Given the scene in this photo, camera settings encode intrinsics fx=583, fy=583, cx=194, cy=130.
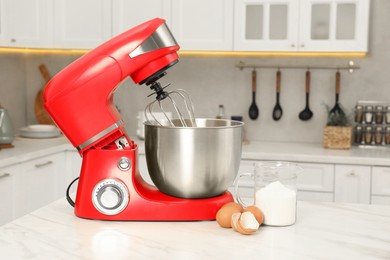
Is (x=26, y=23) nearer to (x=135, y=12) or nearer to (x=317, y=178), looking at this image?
(x=135, y=12)

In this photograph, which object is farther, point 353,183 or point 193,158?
point 353,183

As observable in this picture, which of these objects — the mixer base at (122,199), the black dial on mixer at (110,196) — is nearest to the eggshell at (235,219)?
the mixer base at (122,199)

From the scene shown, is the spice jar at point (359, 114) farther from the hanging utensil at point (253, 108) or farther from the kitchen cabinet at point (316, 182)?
the hanging utensil at point (253, 108)

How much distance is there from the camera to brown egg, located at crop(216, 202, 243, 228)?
1.52 m

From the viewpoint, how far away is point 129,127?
420cm

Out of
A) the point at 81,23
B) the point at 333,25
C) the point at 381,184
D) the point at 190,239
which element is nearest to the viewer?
the point at 190,239

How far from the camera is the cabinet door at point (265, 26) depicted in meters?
3.57

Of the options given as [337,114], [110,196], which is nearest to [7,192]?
[110,196]

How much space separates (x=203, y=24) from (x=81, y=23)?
0.81 metres

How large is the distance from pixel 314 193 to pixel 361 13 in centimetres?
111

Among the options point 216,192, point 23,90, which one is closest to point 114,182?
point 216,192

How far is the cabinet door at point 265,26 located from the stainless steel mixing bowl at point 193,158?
2.04 meters

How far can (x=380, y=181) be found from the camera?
3.27 metres

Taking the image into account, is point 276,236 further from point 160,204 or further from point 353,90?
point 353,90
